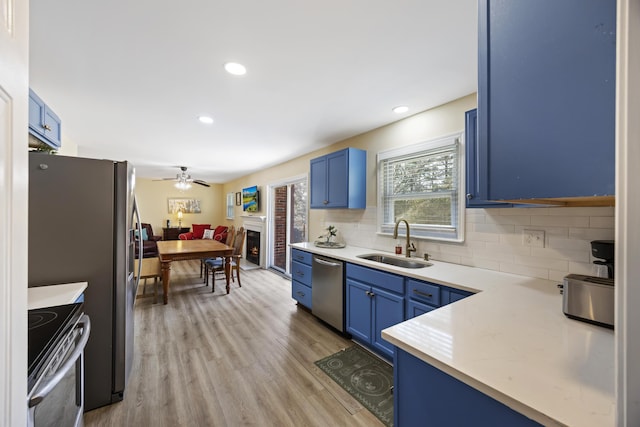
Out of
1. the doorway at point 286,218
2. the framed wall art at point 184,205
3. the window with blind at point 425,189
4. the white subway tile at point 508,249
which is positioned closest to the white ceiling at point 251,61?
the window with blind at point 425,189

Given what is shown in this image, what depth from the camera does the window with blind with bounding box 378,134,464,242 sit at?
240 centimetres

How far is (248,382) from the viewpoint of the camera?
6.69 ft

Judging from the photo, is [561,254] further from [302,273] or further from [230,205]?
[230,205]

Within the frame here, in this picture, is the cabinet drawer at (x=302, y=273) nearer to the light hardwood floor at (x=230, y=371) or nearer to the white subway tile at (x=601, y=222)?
the light hardwood floor at (x=230, y=371)

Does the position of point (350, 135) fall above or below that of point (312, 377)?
above

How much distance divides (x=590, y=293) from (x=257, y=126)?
3.13 meters

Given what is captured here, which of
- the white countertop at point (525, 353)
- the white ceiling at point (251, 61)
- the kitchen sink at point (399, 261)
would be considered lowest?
the kitchen sink at point (399, 261)

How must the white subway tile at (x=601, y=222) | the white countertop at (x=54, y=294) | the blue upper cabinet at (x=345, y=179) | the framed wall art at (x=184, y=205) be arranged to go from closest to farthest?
the white countertop at (x=54, y=294) → the white subway tile at (x=601, y=222) → the blue upper cabinet at (x=345, y=179) → the framed wall art at (x=184, y=205)

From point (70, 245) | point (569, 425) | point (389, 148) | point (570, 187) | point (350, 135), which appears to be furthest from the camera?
point (350, 135)

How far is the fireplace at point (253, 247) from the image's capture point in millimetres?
6345

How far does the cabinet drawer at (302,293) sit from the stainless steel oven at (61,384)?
2243 mm

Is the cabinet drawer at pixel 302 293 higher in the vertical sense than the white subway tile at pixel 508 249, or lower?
lower
